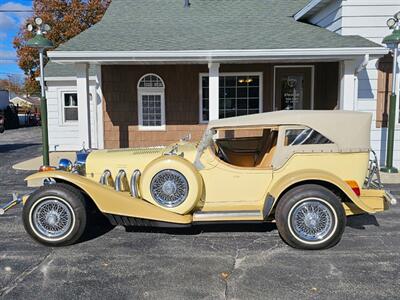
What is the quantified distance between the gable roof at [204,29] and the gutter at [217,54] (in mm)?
171

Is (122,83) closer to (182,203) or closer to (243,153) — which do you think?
(243,153)

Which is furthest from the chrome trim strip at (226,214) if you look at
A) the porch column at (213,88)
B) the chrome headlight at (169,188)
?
the porch column at (213,88)

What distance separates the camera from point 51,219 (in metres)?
4.60

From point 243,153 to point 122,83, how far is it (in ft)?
23.8

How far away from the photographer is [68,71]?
14328mm

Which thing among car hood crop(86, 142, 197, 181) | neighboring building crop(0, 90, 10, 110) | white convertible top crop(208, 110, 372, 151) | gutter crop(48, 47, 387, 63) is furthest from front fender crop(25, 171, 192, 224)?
neighboring building crop(0, 90, 10, 110)

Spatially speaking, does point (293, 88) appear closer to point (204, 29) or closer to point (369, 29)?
point (369, 29)

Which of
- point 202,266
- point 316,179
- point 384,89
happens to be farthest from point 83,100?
point 384,89

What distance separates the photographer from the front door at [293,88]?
11836mm

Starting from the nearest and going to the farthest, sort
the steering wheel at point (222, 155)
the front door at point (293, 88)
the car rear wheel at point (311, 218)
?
the car rear wheel at point (311, 218)
the steering wheel at point (222, 155)
the front door at point (293, 88)

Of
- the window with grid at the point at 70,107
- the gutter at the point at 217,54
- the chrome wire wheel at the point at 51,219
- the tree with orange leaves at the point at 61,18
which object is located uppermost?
the tree with orange leaves at the point at 61,18

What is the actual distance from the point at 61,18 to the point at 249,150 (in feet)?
89.9

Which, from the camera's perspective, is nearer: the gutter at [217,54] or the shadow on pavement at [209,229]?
the shadow on pavement at [209,229]

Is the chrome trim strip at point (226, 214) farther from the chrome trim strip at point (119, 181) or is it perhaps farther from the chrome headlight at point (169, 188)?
the chrome trim strip at point (119, 181)
